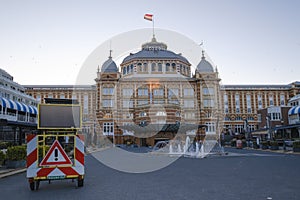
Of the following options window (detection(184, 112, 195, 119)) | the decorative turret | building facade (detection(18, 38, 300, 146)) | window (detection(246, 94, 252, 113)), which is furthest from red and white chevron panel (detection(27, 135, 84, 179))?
window (detection(246, 94, 252, 113))

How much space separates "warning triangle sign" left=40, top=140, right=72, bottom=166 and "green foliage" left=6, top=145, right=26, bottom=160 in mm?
7291

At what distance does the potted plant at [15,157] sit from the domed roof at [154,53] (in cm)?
5703

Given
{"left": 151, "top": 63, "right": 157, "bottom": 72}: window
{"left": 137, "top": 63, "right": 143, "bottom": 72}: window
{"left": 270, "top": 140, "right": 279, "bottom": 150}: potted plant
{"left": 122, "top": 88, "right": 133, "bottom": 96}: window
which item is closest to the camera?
{"left": 270, "top": 140, "right": 279, "bottom": 150}: potted plant

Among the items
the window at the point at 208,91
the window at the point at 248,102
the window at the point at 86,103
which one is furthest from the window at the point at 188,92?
the window at the point at 86,103

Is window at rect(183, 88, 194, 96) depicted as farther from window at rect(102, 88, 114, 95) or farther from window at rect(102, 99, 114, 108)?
window at rect(102, 99, 114, 108)

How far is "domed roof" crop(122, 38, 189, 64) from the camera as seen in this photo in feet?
236

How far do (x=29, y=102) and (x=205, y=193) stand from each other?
2510 inches

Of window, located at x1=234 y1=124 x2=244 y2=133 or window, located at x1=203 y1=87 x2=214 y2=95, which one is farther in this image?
window, located at x1=234 y1=124 x2=244 y2=133

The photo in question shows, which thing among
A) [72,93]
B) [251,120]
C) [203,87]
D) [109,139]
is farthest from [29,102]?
[251,120]

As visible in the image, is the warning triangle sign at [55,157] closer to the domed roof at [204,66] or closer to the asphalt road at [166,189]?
the asphalt road at [166,189]

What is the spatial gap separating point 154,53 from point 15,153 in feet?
200

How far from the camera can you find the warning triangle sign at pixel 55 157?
8.99 meters

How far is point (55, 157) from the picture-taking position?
9.05 m

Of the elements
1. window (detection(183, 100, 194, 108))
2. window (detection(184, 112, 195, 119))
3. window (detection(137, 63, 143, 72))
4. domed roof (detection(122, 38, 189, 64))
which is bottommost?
window (detection(184, 112, 195, 119))
